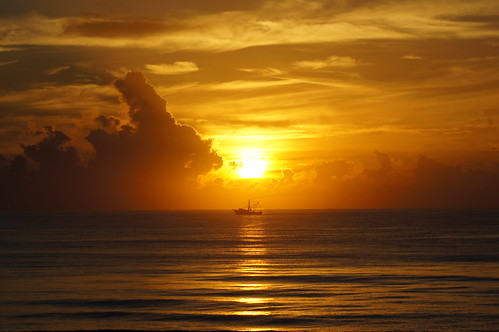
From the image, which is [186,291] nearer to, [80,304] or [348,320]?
[80,304]

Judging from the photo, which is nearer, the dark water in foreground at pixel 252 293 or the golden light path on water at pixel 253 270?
the dark water in foreground at pixel 252 293

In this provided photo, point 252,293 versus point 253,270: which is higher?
point 253,270

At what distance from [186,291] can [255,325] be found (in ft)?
67.0

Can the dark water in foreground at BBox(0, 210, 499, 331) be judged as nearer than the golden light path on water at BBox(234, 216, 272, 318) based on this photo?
Yes

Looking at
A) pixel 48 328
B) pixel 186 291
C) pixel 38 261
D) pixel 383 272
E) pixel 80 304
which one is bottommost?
pixel 48 328

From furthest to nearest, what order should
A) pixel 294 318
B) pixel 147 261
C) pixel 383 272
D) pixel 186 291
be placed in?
pixel 147 261 < pixel 383 272 < pixel 186 291 < pixel 294 318

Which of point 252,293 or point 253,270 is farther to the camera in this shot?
point 253,270

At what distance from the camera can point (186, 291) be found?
7138 cm

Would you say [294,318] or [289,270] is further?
[289,270]

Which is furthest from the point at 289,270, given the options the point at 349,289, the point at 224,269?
the point at 349,289

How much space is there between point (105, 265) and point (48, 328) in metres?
54.4

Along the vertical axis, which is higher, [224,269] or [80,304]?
[224,269]

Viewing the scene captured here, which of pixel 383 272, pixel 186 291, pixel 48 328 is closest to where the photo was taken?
pixel 48 328

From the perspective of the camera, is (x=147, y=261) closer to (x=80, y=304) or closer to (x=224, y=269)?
(x=224, y=269)
